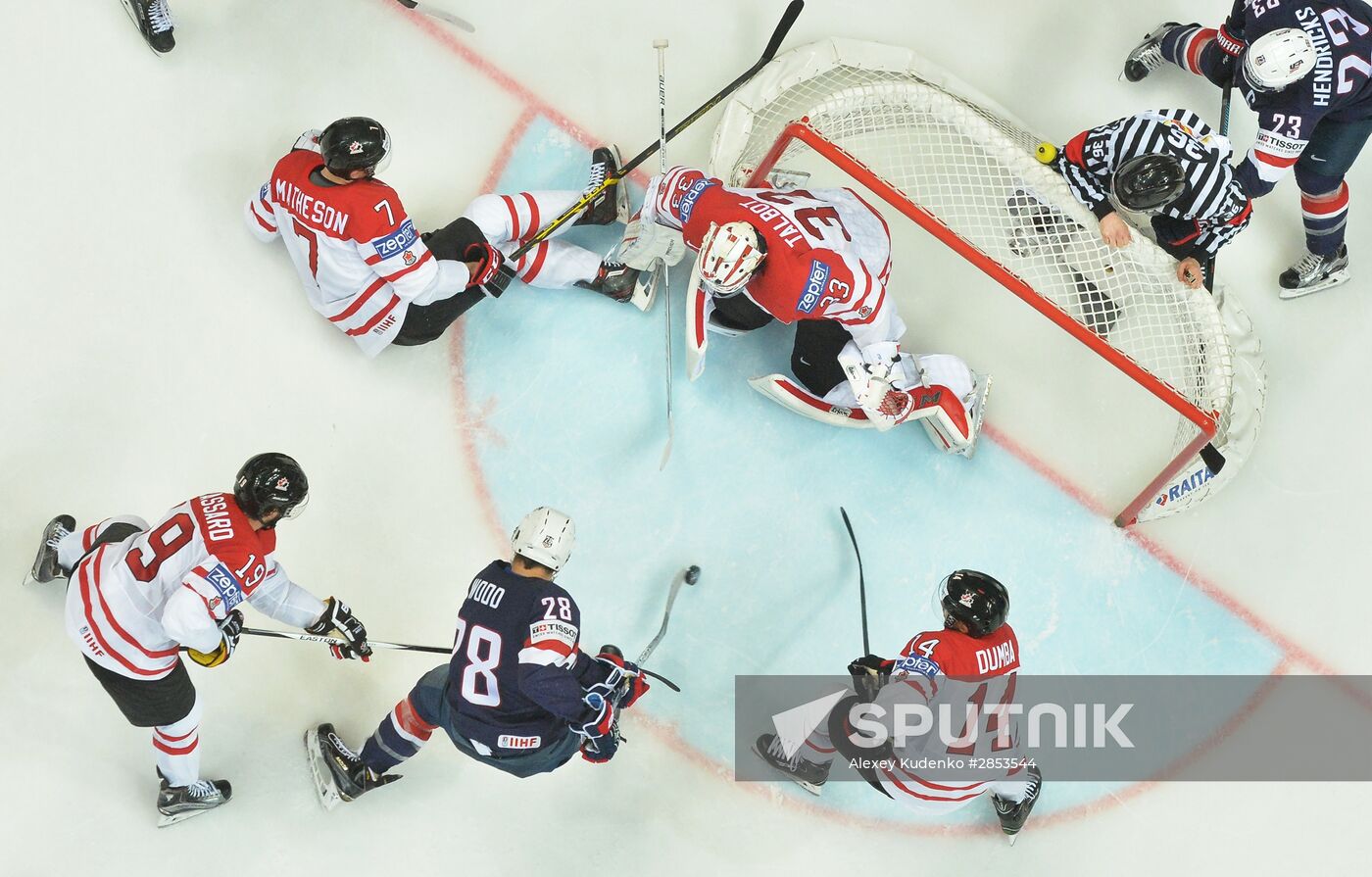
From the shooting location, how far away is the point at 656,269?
173 inches

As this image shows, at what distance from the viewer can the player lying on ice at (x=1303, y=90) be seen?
3969mm

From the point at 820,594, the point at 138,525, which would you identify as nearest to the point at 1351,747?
the point at 820,594

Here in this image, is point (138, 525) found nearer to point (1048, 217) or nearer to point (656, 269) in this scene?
point (656, 269)

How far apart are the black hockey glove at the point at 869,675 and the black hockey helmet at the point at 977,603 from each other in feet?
1.32

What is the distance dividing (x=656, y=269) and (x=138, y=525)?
2.01 metres

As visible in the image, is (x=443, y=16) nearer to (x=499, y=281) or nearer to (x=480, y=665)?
(x=499, y=281)

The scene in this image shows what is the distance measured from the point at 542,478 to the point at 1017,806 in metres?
2.07

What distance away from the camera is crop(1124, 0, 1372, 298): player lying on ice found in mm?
3969

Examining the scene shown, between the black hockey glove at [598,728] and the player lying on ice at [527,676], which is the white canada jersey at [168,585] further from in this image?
the black hockey glove at [598,728]

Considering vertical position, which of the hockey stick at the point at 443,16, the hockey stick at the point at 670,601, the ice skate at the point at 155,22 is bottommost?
the hockey stick at the point at 670,601

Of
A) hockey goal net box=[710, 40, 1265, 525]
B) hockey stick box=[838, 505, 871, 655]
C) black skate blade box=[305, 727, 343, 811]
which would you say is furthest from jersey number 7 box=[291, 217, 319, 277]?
hockey stick box=[838, 505, 871, 655]

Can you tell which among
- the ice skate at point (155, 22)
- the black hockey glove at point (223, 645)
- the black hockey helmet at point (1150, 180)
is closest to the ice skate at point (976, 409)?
the black hockey helmet at point (1150, 180)

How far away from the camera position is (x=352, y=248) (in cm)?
385

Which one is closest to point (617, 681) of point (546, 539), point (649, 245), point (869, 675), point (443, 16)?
point (546, 539)
